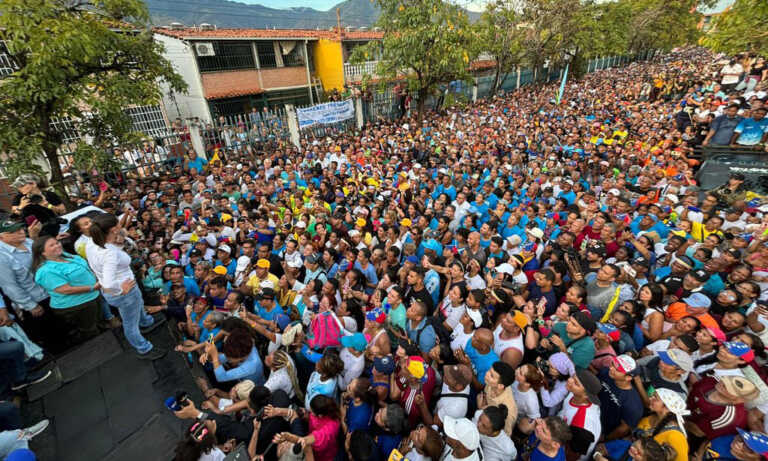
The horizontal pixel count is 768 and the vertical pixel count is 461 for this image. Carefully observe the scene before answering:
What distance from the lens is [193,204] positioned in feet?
26.2

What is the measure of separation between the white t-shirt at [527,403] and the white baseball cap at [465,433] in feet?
2.47

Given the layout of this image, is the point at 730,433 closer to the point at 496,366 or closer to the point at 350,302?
the point at 496,366

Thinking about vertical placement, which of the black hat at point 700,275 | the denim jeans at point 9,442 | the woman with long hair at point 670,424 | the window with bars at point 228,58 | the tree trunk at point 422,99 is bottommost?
the woman with long hair at point 670,424

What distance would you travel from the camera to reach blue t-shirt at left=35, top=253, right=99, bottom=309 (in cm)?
337

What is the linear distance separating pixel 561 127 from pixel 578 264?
11.7 meters

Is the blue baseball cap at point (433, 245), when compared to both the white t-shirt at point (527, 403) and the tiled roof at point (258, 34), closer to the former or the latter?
the white t-shirt at point (527, 403)

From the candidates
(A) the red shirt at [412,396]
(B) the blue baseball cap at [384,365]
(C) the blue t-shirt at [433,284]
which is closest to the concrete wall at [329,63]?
(C) the blue t-shirt at [433,284]

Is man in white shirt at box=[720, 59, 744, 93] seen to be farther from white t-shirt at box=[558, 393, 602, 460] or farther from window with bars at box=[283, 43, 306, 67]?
window with bars at box=[283, 43, 306, 67]

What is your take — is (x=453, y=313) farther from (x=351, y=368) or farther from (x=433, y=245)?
(x=433, y=245)

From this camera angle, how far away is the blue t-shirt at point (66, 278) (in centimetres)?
337

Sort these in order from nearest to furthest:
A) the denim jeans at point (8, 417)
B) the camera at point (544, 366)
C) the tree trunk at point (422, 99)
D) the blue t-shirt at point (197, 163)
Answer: the denim jeans at point (8, 417) < the camera at point (544, 366) < the blue t-shirt at point (197, 163) < the tree trunk at point (422, 99)

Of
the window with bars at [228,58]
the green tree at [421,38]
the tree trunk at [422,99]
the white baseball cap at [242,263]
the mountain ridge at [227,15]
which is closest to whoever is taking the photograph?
the white baseball cap at [242,263]

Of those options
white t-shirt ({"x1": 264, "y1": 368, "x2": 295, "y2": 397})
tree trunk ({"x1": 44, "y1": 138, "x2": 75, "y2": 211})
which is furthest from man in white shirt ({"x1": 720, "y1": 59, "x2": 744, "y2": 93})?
tree trunk ({"x1": 44, "y1": 138, "x2": 75, "y2": 211})

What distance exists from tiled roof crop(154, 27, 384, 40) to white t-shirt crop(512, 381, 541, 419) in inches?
854
